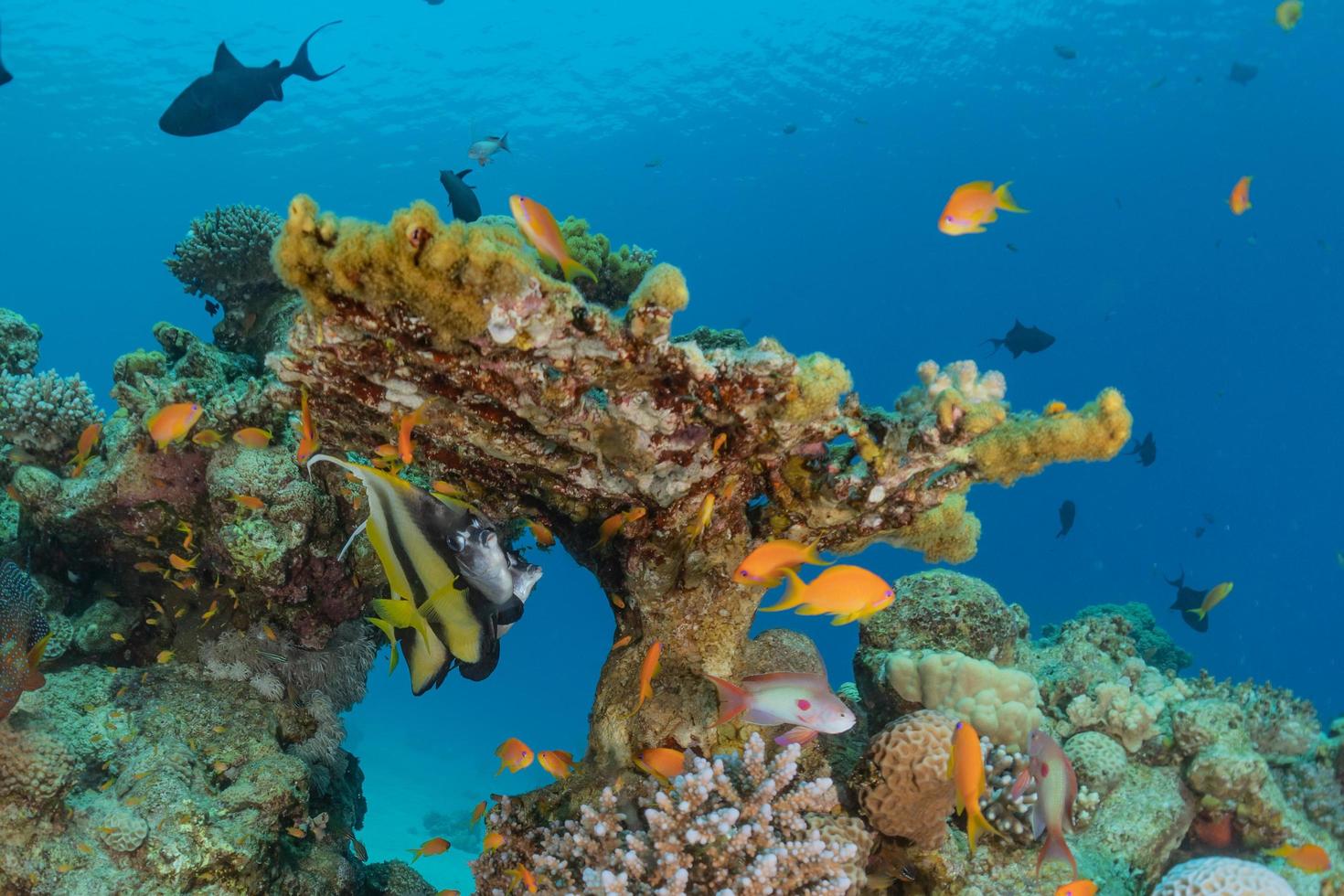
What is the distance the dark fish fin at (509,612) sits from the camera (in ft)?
8.79

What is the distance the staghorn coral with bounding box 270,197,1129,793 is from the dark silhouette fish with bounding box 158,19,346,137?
3571 millimetres

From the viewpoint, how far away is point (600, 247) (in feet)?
17.6

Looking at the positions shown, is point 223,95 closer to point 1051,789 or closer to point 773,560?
point 773,560

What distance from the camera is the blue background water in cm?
4600

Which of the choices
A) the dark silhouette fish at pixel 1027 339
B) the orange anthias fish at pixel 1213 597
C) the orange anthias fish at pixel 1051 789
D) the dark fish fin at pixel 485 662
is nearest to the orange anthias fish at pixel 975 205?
the orange anthias fish at pixel 1051 789

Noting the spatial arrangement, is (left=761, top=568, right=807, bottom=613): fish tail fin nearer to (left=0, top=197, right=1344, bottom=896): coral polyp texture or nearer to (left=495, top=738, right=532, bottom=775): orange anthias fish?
(left=0, top=197, right=1344, bottom=896): coral polyp texture

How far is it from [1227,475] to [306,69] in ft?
Answer: 279

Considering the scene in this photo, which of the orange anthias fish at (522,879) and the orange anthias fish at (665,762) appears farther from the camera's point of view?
the orange anthias fish at (665,762)

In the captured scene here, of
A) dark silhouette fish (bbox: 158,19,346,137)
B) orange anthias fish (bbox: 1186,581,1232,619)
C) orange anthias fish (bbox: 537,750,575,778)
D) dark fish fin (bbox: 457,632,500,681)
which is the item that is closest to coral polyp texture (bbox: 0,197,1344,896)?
orange anthias fish (bbox: 537,750,575,778)

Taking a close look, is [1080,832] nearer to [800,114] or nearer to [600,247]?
[600,247]

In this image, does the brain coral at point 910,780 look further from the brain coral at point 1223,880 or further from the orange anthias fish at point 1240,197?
the orange anthias fish at point 1240,197

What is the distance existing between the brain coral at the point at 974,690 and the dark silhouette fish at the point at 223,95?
6146 millimetres

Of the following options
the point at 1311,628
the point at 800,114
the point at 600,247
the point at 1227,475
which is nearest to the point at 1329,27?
the point at 800,114

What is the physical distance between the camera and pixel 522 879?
3514 millimetres
